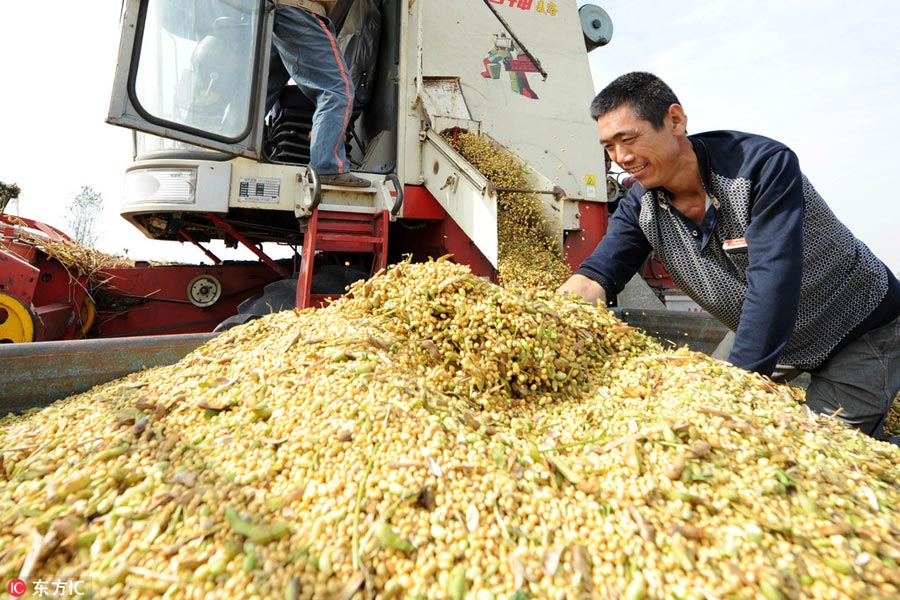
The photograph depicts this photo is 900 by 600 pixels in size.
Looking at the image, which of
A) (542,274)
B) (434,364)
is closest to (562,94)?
(542,274)

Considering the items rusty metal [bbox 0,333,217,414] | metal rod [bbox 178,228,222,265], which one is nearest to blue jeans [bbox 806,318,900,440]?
rusty metal [bbox 0,333,217,414]

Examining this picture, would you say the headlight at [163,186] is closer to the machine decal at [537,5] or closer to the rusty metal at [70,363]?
the rusty metal at [70,363]

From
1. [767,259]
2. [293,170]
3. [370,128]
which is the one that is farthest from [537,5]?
[767,259]

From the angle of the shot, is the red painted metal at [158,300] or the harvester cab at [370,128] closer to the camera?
the harvester cab at [370,128]

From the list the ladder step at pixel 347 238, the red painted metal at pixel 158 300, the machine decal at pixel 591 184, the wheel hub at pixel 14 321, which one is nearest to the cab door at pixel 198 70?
the ladder step at pixel 347 238

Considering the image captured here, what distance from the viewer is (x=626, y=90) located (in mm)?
2133

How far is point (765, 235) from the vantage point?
192cm

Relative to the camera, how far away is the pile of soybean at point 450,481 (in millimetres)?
997

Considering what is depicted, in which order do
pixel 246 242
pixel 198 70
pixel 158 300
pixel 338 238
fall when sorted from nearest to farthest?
pixel 198 70
pixel 338 238
pixel 246 242
pixel 158 300

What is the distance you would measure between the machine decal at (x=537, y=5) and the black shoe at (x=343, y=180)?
249 cm

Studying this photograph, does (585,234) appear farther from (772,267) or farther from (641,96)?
(772,267)

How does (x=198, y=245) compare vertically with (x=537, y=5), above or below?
below

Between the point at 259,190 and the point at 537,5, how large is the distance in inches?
130
